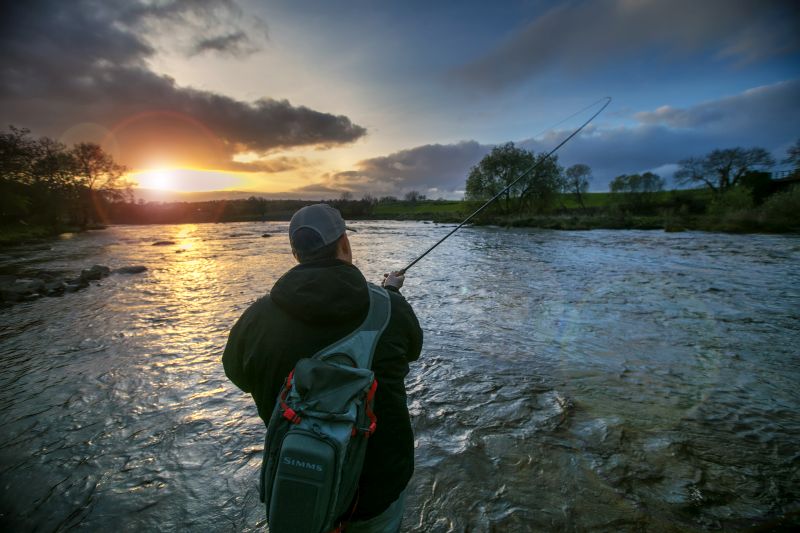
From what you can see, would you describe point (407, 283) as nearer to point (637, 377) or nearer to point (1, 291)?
point (637, 377)

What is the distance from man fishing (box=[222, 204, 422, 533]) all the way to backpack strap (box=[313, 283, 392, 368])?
0.14ft

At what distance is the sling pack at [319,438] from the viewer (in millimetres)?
1534

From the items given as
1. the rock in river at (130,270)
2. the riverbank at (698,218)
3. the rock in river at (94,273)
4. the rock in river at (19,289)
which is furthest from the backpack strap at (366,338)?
the riverbank at (698,218)

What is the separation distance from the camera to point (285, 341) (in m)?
1.90

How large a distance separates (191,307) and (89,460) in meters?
7.14

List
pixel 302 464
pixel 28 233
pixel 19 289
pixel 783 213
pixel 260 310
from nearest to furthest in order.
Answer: pixel 302 464, pixel 260 310, pixel 19 289, pixel 783 213, pixel 28 233

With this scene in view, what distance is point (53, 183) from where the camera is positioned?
158ft

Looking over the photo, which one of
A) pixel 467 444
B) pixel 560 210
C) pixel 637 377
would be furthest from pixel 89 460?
pixel 560 210

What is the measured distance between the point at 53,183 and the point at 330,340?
2709 inches

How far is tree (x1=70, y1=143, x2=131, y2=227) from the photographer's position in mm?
55688

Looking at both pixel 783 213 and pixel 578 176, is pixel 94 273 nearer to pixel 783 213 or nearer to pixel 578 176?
pixel 783 213

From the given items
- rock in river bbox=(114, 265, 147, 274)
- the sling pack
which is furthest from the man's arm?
rock in river bbox=(114, 265, 147, 274)

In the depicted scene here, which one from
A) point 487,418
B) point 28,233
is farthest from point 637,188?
point 28,233

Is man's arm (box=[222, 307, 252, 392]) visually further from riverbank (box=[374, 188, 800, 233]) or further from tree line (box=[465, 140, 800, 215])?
tree line (box=[465, 140, 800, 215])
